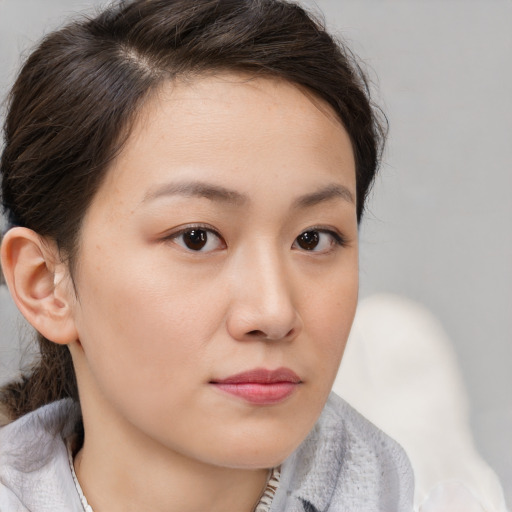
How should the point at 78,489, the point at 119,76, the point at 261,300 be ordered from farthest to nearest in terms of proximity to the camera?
1. the point at 78,489
2. the point at 119,76
3. the point at 261,300

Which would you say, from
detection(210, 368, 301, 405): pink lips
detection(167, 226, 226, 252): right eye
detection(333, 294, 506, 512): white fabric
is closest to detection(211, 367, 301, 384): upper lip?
detection(210, 368, 301, 405): pink lips

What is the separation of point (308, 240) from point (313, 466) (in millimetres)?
416

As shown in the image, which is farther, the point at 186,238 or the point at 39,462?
the point at 39,462

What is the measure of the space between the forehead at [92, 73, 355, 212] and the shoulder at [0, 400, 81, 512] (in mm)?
459

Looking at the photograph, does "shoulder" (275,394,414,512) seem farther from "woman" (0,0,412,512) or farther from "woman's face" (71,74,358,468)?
"woman's face" (71,74,358,468)

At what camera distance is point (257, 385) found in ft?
4.37

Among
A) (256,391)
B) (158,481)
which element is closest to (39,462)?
(158,481)

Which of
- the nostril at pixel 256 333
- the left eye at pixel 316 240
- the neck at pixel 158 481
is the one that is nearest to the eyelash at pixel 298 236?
the left eye at pixel 316 240

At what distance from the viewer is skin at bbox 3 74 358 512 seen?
133 cm

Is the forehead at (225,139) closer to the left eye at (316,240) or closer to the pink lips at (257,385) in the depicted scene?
the left eye at (316,240)

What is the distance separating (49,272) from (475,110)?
126 centimetres

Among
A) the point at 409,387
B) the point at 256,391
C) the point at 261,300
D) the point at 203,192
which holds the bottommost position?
the point at 409,387

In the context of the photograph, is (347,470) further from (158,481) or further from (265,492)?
(158,481)

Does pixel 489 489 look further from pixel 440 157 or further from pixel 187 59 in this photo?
pixel 187 59
